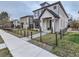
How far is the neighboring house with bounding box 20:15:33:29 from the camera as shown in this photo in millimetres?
3783

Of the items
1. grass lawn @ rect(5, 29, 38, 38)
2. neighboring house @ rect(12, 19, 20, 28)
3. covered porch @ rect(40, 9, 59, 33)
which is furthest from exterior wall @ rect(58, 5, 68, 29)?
neighboring house @ rect(12, 19, 20, 28)

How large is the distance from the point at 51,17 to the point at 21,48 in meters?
1.17

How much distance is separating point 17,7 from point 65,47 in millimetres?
1560

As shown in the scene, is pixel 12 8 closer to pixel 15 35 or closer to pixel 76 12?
pixel 15 35

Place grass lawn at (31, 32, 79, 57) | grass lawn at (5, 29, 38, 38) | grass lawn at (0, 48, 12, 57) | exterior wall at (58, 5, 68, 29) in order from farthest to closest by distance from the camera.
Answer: grass lawn at (5, 29, 38, 38) < exterior wall at (58, 5, 68, 29) < grass lawn at (0, 48, 12, 57) < grass lawn at (31, 32, 79, 57)

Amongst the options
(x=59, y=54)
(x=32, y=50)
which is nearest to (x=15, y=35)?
(x=32, y=50)

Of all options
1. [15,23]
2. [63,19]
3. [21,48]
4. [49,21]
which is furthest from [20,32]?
[63,19]

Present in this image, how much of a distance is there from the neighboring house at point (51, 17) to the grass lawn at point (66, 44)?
24 cm

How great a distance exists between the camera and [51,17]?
399 cm

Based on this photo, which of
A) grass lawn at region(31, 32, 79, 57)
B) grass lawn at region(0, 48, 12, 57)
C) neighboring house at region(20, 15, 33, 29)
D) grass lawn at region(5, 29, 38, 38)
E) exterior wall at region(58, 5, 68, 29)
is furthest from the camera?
grass lawn at region(5, 29, 38, 38)

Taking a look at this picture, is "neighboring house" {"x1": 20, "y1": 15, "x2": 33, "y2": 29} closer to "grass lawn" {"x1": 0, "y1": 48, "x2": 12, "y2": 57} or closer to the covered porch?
the covered porch

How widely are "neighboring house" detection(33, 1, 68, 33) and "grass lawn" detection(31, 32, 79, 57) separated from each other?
24cm

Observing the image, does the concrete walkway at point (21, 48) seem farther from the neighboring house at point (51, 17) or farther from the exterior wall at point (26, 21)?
the neighboring house at point (51, 17)

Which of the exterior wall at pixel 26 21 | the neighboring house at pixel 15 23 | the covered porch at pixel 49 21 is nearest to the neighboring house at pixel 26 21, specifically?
the exterior wall at pixel 26 21
